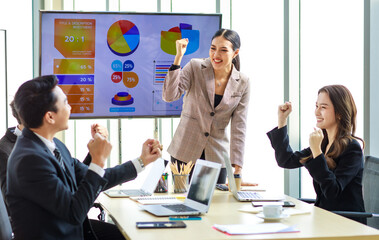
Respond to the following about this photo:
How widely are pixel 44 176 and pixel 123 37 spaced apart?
7.97 feet

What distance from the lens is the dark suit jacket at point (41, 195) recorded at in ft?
7.38

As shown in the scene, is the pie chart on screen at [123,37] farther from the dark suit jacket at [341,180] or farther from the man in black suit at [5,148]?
the dark suit jacket at [341,180]

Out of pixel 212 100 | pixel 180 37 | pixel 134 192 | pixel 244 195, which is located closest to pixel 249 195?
pixel 244 195

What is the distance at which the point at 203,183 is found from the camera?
2.76m

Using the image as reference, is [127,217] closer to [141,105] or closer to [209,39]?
[141,105]

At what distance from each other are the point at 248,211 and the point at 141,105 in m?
2.02

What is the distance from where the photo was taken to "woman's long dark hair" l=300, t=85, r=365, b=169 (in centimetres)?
326

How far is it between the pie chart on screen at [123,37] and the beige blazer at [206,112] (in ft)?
2.48

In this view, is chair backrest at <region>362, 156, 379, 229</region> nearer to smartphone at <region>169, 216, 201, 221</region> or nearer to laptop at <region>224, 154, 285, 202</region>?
laptop at <region>224, 154, 285, 202</region>

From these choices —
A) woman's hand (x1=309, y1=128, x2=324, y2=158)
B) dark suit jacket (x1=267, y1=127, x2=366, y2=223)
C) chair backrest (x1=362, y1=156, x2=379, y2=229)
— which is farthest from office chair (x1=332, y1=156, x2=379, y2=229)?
woman's hand (x1=309, y1=128, x2=324, y2=158)

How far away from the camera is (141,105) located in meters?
4.56

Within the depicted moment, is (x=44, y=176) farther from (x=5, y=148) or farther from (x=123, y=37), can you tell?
(x=123, y=37)

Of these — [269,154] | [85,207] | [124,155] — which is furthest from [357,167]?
[124,155]

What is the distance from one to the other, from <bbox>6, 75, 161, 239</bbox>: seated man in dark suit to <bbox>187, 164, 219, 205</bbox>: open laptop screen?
54cm
